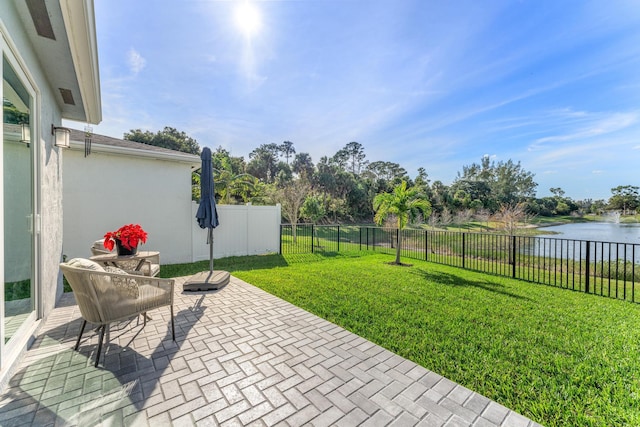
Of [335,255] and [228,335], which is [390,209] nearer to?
[335,255]

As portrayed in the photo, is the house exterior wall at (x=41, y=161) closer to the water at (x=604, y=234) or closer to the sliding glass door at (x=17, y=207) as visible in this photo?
the sliding glass door at (x=17, y=207)

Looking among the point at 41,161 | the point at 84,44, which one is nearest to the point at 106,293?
the point at 41,161

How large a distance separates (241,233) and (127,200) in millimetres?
3578

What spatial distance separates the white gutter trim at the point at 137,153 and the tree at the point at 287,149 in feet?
125

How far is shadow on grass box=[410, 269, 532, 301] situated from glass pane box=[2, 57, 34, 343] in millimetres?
7006

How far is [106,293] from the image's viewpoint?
105 inches

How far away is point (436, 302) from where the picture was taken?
4625 millimetres

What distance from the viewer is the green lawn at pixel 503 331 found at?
2.19 m

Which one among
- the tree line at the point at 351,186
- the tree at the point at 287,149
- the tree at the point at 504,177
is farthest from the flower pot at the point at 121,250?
the tree at the point at 504,177

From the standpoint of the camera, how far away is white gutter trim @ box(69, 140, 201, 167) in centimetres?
672

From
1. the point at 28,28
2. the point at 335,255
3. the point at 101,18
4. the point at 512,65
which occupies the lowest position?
the point at 335,255

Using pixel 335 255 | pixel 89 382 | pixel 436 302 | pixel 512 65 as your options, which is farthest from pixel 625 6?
pixel 89 382

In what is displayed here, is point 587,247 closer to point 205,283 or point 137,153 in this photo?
point 205,283

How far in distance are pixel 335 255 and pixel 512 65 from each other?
10.1m
